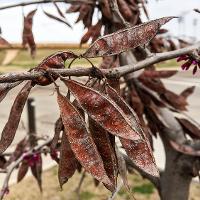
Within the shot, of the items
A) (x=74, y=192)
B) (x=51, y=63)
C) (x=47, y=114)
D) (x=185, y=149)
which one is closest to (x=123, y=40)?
(x=51, y=63)

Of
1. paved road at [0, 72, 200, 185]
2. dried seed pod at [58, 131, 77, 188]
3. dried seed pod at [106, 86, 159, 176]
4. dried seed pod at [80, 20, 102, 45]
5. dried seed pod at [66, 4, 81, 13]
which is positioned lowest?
paved road at [0, 72, 200, 185]

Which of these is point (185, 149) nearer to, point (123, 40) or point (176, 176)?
point (176, 176)

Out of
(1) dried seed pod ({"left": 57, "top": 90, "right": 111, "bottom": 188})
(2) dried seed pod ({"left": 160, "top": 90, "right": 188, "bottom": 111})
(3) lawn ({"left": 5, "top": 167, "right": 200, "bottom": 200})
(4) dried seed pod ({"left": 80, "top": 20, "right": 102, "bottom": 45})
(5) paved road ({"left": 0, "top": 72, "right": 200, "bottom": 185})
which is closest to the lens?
(1) dried seed pod ({"left": 57, "top": 90, "right": 111, "bottom": 188})

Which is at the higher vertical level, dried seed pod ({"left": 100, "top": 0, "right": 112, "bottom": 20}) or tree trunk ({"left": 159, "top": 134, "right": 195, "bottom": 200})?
dried seed pod ({"left": 100, "top": 0, "right": 112, "bottom": 20})

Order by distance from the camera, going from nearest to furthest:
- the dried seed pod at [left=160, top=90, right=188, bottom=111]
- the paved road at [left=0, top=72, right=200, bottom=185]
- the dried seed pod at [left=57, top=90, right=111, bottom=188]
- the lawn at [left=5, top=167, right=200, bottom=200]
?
the dried seed pod at [left=57, top=90, right=111, bottom=188] → the dried seed pod at [left=160, top=90, right=188, bottom=111] → the lawn at [left=5, top=167, right=200, bottom=200] → the paved road at [left=0, top=72, right=200, bottom=185]

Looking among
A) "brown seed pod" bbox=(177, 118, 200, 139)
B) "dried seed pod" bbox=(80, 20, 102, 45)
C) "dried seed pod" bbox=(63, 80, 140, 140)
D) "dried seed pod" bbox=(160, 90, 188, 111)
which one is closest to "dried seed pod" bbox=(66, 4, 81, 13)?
"dried seed pod" bbox=(80, 20, 102, 45)

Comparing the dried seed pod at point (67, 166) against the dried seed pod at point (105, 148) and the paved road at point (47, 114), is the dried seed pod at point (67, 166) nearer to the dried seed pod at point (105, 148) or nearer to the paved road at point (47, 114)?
the dried seed pod at point (105, 148)

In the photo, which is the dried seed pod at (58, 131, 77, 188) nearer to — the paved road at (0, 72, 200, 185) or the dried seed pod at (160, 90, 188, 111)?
the dried seed pod at (160, 90, 188, 111)

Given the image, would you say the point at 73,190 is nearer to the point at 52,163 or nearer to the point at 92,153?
the point at 52,163

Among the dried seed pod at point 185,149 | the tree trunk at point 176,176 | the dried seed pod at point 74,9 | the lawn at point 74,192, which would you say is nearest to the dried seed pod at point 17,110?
the dried seed pod at point 185,149
